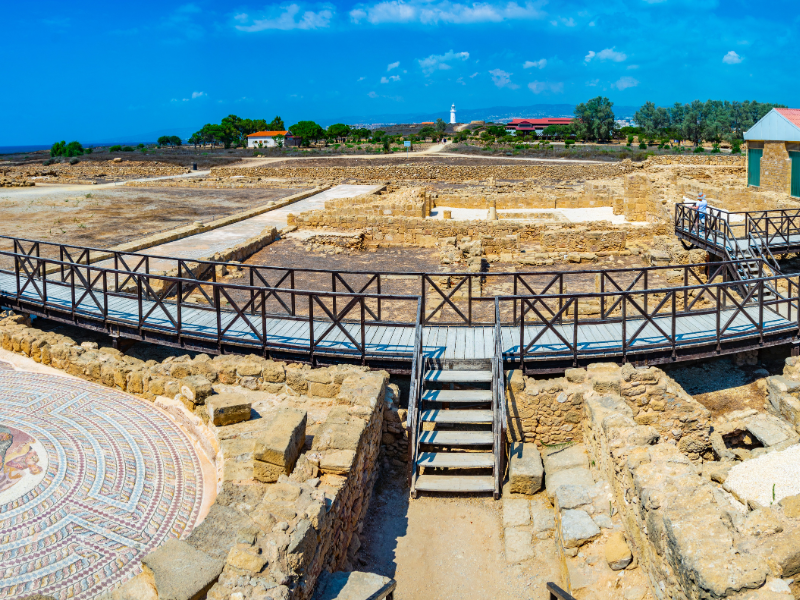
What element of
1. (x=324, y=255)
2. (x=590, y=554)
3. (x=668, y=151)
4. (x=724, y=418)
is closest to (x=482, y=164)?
(x=668, y=151)

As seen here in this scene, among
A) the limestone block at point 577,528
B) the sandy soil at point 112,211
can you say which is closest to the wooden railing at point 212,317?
the limestone block at point 577,528

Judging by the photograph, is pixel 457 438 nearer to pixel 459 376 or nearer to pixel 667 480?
pixel 459 376

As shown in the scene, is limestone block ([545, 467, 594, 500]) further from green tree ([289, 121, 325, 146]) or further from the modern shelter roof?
green tree ([289, 121, 325, 146])

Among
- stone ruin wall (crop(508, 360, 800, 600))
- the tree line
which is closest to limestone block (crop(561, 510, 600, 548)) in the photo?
stone ruin wall (crop(508, 360, 800, 600))

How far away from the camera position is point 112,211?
2844 cm

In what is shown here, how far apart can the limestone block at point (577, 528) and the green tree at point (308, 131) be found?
285ft

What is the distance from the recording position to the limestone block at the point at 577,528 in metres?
5.99

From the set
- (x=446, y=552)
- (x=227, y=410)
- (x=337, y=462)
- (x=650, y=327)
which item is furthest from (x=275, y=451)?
(x=650, y=327)

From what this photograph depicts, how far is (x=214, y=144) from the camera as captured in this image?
98.0m

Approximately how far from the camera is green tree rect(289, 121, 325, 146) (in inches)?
3663

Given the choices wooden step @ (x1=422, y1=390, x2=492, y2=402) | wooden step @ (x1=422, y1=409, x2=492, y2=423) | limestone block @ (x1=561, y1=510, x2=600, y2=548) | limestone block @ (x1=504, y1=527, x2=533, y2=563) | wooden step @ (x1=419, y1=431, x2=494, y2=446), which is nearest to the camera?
limestone block @ (x1=561, y1=510, x2=600, y2=548)

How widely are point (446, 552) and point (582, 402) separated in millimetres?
2728

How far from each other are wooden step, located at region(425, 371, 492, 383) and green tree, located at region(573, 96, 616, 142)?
Answer: 3059 inches

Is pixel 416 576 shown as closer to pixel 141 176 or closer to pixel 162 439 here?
pixel 162 439
